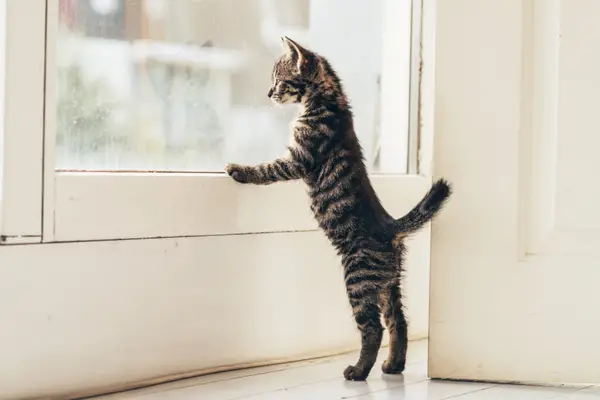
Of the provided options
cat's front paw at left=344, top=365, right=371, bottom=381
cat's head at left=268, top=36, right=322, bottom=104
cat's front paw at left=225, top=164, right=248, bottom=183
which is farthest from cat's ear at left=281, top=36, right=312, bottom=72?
cat's front paw at left=344, top=365, right=371, bottom=381

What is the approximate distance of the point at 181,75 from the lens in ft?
4.28

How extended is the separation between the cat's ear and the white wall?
279 millimetres

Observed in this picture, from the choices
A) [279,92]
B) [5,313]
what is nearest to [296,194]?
[279,92]

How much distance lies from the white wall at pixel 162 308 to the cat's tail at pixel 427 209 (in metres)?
0.23

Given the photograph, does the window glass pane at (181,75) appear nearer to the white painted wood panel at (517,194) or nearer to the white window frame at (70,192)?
the white window frame at (70,192)

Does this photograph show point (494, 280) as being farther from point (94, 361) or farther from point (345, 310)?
point (94, 361)

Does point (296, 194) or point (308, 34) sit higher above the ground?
point (308, 34)

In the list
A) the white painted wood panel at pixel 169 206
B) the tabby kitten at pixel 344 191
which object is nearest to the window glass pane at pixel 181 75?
the white painted wood panel at pixel 169 206

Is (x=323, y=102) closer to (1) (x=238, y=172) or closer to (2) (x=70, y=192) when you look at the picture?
(1) (x=238, y=172)

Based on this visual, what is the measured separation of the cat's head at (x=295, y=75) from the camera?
48.1 inches

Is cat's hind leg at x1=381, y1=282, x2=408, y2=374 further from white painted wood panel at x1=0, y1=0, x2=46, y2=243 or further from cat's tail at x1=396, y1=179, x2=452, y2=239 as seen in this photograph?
Result: white painted wood panel at x1=0, y1=0, x2=46, y2=243

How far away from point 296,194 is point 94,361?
42cm

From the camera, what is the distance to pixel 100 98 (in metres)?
1.20

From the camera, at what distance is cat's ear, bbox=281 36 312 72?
122 centimetres
